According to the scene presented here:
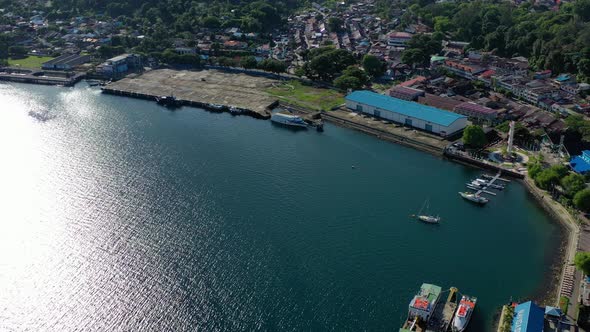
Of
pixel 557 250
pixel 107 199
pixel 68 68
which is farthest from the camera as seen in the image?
pixel 68 68

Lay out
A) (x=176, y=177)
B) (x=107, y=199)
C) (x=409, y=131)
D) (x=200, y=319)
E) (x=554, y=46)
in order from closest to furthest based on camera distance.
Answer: (x=200, y=319)
(x=107, y=199)
(x=176, y=177)
(x=409, y=131)
(x=554, y=46)

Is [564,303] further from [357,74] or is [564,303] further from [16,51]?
[16,51]

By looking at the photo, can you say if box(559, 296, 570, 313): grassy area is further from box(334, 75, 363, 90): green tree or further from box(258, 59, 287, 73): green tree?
box(258, 59, 287, 73): green tree

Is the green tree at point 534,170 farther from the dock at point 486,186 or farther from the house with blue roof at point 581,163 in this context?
the house with blue roof at point 581,163

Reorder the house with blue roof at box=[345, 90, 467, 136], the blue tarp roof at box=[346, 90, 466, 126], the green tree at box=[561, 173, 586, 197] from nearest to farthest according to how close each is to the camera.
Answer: the green tree at box=[561, 173, 586, 197] → the house with blue roof at box=[345, 90, 467, 136] → the blue tarp roof at box=[346, 90, 466, 126]

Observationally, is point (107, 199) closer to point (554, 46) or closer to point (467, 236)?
point (467, 236)

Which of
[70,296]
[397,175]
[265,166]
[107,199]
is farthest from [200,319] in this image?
[397,175]

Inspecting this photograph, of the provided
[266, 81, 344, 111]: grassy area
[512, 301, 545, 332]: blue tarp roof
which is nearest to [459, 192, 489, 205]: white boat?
[512, 301, 545, 332]: blue tarp roof
